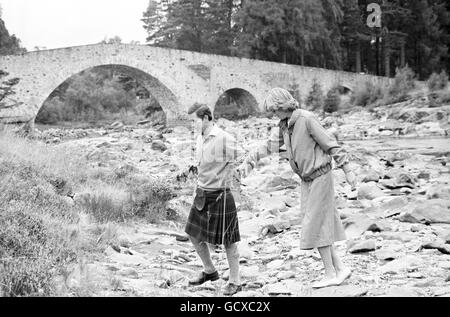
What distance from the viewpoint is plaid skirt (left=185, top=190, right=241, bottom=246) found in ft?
13.2

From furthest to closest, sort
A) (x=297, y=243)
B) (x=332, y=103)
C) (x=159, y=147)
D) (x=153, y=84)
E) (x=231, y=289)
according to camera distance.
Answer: (x=332, y=103) → (x=153, y=84) → (x=159, y=147) → (x=297, y=243) → (x=231, y=289)

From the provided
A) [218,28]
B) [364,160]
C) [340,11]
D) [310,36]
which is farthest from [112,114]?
[364,160]

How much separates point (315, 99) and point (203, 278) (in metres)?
24.9

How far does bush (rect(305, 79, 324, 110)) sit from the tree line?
4.62 metres

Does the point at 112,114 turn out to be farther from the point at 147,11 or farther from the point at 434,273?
the point at 434,273

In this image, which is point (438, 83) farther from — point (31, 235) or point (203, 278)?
point (31, 235)

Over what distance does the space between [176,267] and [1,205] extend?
1.60 m

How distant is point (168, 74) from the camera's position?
80.6ft

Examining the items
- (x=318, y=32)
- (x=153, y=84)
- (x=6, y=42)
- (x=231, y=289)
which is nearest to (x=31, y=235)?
(x=231, y=289)

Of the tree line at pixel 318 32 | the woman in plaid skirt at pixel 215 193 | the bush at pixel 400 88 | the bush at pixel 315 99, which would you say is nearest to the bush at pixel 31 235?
the woman in plaid skirt at pixel 215 193

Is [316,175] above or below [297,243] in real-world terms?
above

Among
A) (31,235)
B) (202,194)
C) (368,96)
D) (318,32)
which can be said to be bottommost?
(31,235)

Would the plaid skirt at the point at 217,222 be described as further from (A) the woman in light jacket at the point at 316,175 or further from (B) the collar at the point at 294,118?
(B) the collar at the point at 294,118

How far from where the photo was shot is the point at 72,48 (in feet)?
70.7
